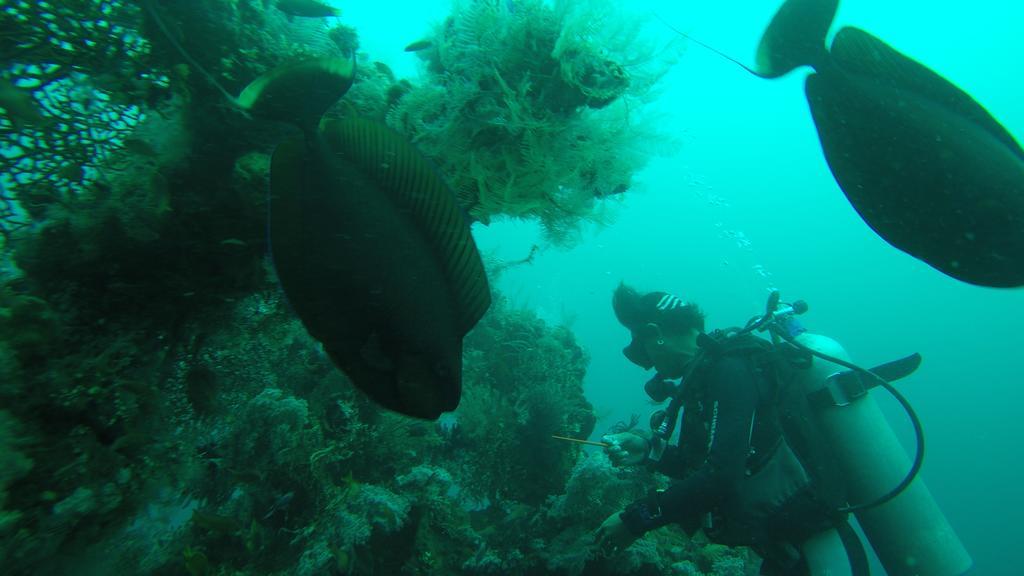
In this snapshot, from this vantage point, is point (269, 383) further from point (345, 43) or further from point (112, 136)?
point (345, 43)

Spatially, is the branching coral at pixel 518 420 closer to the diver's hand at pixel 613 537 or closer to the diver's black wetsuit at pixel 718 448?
the diver's hand at pixel 613 537

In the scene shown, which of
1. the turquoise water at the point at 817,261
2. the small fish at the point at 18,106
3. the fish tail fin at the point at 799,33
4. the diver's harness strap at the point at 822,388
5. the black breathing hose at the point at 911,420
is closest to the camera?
the small fish at the point at 18,106

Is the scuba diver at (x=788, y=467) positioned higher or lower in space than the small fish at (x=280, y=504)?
higher

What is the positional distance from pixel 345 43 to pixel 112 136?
1.26 metres

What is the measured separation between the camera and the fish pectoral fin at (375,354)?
1.18 m

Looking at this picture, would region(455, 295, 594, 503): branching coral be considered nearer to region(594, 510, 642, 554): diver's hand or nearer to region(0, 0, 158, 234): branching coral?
region(594, 510, 642, 554): diver's hand

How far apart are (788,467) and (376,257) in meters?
4.22

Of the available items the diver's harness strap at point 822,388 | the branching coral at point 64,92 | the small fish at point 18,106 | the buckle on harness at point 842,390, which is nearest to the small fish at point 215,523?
the branching coral at point 64,92

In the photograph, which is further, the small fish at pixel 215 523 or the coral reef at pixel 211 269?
the small fish at pixel 215 523

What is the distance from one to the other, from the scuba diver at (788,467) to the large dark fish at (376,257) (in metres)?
2.87

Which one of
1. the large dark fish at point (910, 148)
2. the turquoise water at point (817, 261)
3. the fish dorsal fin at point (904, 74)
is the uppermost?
the fish dorsal fin at point (904, 74)

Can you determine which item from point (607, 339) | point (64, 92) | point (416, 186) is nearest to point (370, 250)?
point (416, 186)

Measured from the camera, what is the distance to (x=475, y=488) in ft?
14.9

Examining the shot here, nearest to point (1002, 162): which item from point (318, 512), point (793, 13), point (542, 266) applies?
point (793, 13)
